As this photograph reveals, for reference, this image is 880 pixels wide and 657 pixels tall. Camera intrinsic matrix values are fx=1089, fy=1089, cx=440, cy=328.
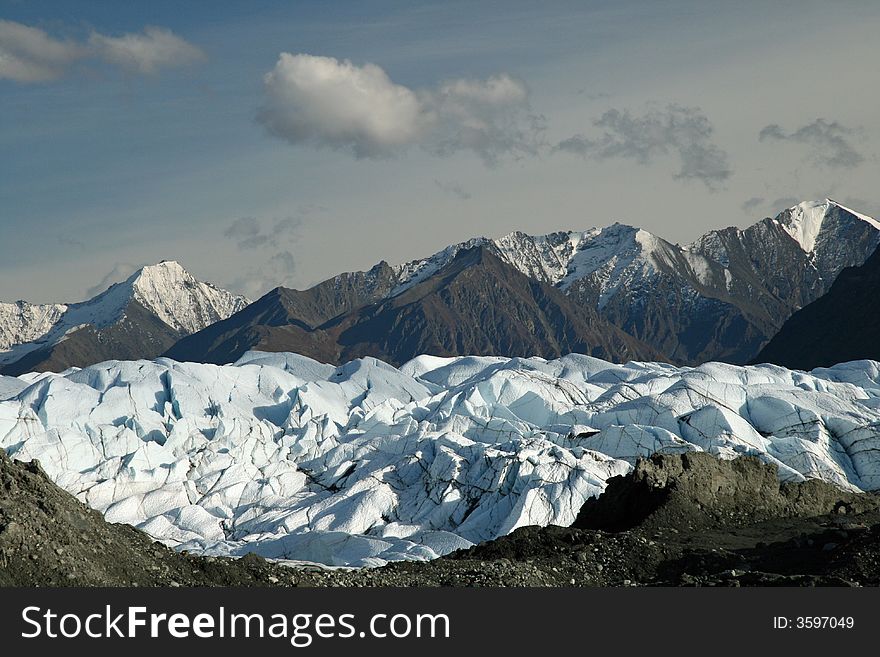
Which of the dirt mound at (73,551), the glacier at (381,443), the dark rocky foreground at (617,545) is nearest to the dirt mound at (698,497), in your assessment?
the dark rocky foreground at (617,545)

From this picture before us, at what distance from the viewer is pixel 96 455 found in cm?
10981

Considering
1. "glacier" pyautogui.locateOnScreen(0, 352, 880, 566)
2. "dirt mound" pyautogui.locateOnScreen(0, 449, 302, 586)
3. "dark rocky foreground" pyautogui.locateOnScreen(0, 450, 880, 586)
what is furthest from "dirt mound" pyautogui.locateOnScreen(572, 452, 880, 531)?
"glacier" pyautogui.locateOnScreen(0, 352, 880, 566)

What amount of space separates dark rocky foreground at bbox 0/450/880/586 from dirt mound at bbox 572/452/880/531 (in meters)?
0.06

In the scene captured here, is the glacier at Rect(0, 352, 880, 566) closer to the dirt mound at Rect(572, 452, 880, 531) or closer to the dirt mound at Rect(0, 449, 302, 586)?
the dirt mound at Rect(572, 452, 880, 531)

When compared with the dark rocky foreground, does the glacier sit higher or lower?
higher

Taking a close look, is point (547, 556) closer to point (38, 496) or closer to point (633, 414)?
point (38, 496)

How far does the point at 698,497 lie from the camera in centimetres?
4203

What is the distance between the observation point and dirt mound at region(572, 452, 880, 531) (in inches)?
1610

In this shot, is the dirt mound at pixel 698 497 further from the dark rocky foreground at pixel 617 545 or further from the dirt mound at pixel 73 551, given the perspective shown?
the dirt mound at pixel 73 551

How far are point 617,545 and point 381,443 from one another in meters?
82.6

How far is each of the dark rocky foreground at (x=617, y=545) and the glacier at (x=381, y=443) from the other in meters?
28.9

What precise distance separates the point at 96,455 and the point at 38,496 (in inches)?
3508

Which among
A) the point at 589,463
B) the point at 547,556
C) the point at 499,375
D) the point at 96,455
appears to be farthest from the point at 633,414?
the point at 547,556

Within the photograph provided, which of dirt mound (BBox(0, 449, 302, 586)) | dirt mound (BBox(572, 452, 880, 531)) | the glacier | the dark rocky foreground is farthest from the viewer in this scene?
the glacier
